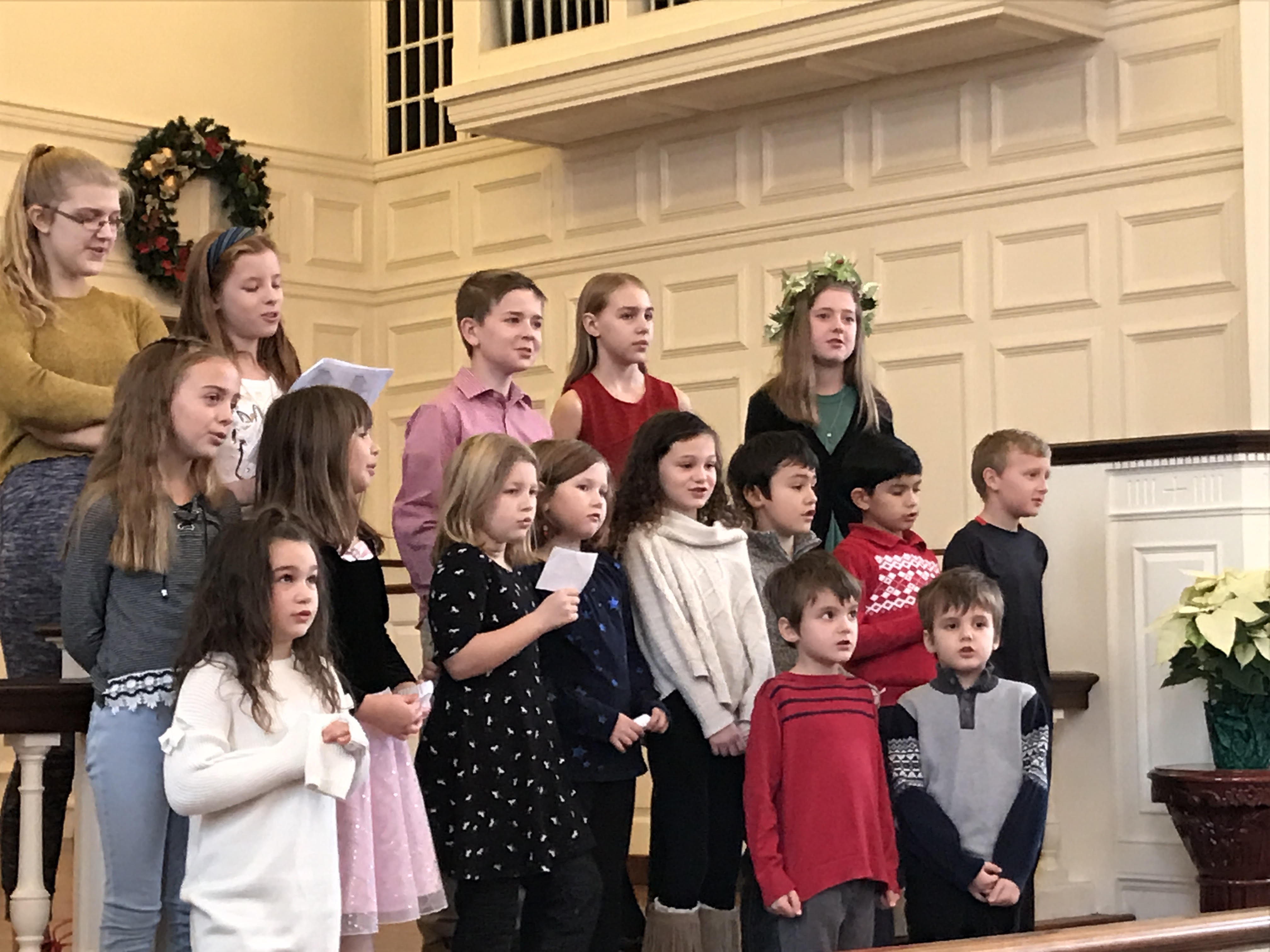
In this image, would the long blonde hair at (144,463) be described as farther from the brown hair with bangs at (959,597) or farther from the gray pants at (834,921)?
the brown hair with bangs at (959,597)

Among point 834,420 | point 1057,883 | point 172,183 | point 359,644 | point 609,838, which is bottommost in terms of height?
point 1057,883

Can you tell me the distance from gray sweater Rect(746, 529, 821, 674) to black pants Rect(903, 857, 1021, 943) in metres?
0.52

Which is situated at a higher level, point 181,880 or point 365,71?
point 365,71

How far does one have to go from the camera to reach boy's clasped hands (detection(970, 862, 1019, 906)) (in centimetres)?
404

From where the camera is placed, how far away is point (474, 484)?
12.3 ft

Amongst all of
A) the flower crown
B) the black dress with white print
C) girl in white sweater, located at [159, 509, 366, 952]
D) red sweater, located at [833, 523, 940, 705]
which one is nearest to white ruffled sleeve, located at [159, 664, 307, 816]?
girl in white sweater, located at [159, 509, 366, 952]

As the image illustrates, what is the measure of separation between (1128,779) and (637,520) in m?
2.20

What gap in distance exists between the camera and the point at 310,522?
3.50 m

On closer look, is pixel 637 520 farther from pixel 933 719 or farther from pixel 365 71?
pixel 365 71

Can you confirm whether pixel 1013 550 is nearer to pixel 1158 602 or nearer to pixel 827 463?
pixel 827 463

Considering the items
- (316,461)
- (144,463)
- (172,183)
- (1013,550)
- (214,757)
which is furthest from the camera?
(172,183)

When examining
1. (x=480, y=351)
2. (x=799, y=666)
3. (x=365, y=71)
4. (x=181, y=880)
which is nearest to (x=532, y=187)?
(x=365, y=71)

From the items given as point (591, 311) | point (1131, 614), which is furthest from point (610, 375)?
point (1131, 614)

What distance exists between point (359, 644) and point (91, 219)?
1.01m
